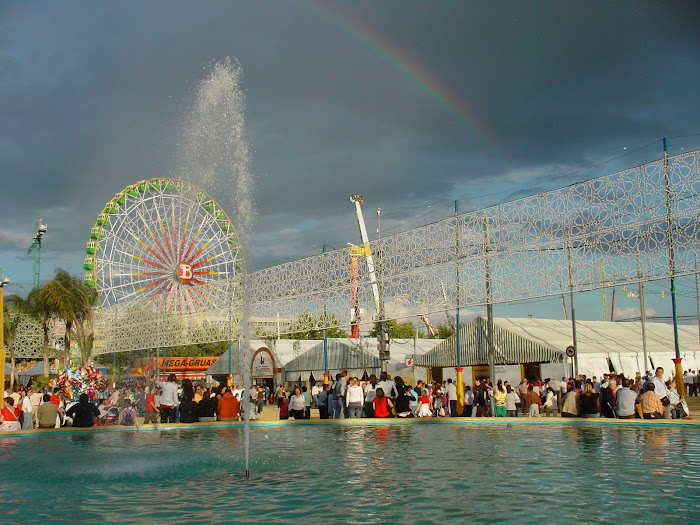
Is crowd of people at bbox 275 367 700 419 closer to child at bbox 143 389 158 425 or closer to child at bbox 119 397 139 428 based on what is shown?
child at bbox 143 389 158 425

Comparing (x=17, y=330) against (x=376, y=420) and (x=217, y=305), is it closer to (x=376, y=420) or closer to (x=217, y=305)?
(x=217, y=305)

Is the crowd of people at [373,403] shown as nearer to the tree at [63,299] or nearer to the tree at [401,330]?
the tree at [63,299]

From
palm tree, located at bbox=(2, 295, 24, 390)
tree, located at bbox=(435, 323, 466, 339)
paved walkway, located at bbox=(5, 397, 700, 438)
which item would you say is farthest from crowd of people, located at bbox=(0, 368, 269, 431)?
tree, located at bbox=(435, 323, 466, 339)

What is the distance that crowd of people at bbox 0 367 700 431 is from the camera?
2148cm

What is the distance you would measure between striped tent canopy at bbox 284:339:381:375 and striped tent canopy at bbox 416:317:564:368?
5.90 m

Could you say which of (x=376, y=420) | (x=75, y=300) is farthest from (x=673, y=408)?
(x=75, y=300)

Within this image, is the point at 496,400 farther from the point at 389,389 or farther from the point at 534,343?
the point at 534,343

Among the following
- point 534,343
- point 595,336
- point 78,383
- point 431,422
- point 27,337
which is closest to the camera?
point 431,422

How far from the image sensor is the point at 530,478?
11.6 m

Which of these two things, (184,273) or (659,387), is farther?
(184,273)

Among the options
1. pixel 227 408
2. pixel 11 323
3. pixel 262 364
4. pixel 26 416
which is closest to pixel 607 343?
pixel 262 364

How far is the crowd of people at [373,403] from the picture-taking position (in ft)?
70.5

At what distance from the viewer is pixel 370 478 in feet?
39.7

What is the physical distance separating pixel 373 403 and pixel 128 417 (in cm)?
814
